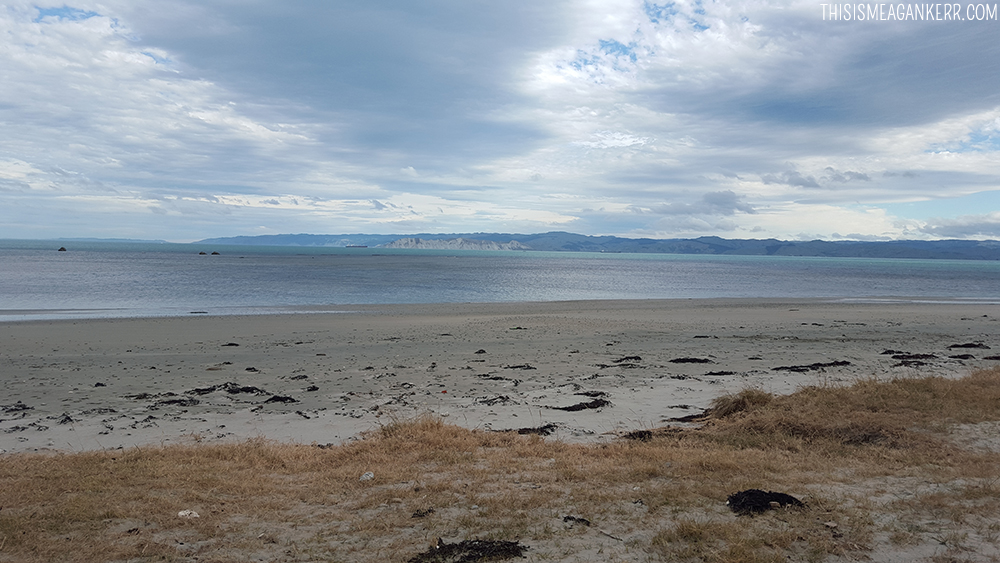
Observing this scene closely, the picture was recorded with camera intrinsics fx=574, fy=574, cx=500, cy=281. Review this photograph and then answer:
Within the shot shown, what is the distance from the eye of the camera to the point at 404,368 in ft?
49.8

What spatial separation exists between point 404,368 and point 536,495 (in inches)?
390

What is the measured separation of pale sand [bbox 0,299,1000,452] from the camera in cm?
970

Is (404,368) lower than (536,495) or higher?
lower

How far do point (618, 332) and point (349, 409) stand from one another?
14012mm

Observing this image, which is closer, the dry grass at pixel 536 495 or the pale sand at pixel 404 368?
the dry grass at pixel 536 495

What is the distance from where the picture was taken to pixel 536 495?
18.7ft

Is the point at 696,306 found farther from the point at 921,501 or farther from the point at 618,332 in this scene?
the point at 921,501

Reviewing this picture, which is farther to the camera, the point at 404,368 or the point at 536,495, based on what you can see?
the point at 404,368

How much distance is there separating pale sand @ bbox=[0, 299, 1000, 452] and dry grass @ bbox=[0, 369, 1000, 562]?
182cm

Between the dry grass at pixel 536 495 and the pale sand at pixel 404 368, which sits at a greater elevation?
the dry grass at pixel 536 495

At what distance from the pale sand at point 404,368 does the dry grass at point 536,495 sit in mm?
1819

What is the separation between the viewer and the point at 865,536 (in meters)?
4.71

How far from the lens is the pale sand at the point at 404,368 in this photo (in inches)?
382

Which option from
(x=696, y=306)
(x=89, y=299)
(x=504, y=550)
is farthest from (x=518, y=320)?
(x=89, y=299)
